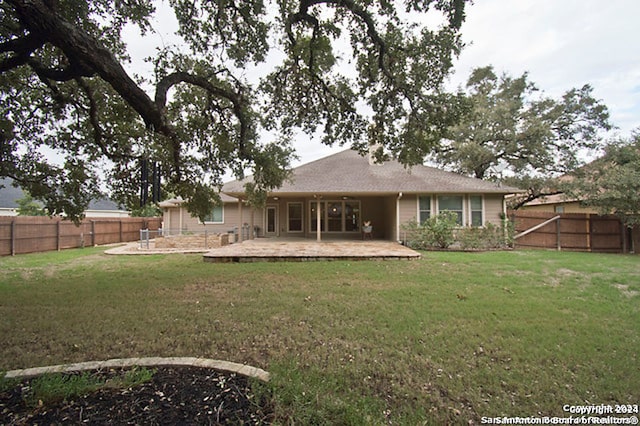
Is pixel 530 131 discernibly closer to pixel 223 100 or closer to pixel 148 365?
pixel 223 100

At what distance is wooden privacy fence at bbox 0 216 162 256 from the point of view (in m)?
12.0

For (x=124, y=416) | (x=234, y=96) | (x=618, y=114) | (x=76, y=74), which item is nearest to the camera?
(x=124, y=416)

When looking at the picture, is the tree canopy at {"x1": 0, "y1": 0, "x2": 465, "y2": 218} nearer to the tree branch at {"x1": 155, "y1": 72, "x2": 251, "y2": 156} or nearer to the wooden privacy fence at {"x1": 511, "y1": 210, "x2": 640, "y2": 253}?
the tree branch at {"x1": 155, "y1": 72, "x2": 251, "y2": 156}

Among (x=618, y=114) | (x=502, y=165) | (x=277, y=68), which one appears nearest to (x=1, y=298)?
(x=277, y=68)

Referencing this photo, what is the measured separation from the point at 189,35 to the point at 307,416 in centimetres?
828

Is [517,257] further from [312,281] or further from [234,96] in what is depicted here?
[234,96]

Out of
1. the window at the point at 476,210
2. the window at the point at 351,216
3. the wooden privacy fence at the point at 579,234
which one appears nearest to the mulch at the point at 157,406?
the window at the point at 476,210

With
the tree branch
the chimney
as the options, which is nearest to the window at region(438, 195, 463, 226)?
the chimney

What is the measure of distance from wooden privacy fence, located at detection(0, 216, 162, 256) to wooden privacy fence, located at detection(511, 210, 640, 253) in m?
19.7

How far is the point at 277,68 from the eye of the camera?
809 cm

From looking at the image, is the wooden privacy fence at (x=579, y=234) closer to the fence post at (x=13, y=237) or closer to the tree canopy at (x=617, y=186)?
the tree canopy at (x=617, y=186)

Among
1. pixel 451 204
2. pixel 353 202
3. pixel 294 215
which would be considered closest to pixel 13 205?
pixel 294 215

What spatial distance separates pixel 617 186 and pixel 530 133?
6.04 metres

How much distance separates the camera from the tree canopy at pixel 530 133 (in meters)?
16.7
